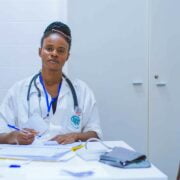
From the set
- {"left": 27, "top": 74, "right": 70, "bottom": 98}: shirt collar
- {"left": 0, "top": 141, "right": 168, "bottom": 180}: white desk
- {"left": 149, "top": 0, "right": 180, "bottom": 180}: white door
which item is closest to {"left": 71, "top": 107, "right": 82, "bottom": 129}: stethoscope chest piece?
{"left": 27, "top": 74, "right": 70, "bottom": 98}: shirt collar

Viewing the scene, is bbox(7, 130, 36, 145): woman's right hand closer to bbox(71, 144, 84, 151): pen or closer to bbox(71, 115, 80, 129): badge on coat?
bbox(71, 144, 84, 151): pen

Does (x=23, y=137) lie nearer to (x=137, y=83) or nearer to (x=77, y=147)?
(x=77, y=147)

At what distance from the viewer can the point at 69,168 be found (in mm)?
1327

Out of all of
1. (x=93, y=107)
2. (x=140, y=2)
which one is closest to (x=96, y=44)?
(x=140, y=2)

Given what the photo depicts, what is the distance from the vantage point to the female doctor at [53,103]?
2053 millimetres

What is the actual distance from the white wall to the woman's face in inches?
25.0

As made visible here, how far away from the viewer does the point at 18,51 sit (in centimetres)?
277

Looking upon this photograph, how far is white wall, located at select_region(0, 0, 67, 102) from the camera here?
2.76 m

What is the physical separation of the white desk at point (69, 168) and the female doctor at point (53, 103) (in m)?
0.56

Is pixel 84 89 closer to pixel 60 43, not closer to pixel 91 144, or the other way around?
pixel 60 43

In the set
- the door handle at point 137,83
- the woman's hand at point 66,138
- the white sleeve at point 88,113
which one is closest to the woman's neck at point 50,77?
the white sleeve at point 88,113

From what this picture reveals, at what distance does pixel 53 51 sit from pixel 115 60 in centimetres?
71

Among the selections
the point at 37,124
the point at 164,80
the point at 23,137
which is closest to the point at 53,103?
the point at 37,124

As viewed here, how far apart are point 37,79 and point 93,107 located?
1.28ft
